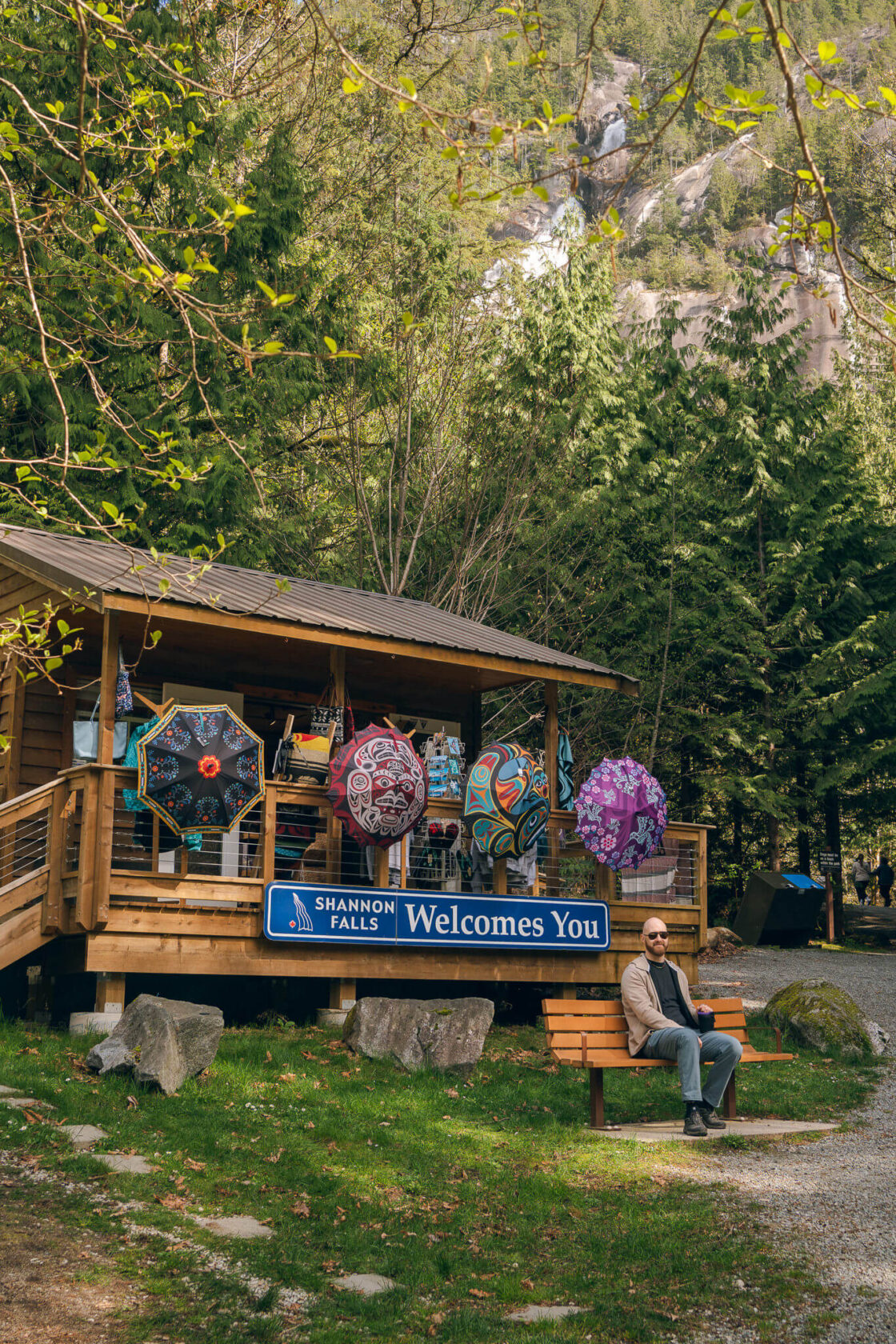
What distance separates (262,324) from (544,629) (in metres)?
7.80

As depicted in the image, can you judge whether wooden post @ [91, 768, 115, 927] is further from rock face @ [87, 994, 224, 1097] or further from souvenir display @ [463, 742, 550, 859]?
souvenir display @ [463, 742, 550, 859]

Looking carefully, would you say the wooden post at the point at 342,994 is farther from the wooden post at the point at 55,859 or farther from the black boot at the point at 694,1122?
the black boot at the point at 694,1122

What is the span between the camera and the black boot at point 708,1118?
8.58 metres

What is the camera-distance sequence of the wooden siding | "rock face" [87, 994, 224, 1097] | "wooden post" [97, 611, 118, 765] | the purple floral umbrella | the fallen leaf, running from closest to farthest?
the fallen leaf → "rock face" [87, 994, 224, 1097] → "wooden post" [97, 611, 118, 765] → the wooden siding → the purple floral umbrella

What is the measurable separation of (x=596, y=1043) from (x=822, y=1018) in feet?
→ 16.0

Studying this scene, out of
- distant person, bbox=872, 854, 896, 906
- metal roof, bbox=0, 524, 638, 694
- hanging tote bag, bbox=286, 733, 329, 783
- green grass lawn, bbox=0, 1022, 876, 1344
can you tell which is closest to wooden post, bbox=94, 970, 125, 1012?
green grass lawn, bbox=0, 1022, 876, 1344

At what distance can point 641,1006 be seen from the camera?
28.9ft

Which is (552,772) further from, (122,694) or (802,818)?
(802,818)

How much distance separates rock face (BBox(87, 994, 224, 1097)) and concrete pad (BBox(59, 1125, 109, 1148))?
0.88m

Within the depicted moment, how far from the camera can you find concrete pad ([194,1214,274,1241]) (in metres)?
5.95

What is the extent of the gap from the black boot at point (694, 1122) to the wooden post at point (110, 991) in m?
4.77

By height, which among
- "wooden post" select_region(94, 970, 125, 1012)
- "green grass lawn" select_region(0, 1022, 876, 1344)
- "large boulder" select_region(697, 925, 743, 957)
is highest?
"wooden post" select_region(94, 970, 125, 1012)

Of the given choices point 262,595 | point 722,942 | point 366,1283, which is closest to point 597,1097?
point 366,1283

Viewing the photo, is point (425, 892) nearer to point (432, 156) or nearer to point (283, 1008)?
point (283, 1008)
